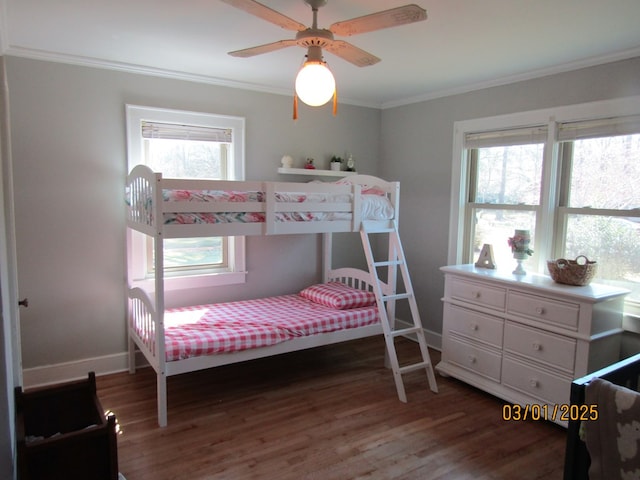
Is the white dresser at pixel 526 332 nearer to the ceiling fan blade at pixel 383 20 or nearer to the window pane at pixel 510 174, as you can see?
the window pane at pixel 510 174

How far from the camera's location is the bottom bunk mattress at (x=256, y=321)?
9.50 feet

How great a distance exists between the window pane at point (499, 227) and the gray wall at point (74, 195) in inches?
93.2

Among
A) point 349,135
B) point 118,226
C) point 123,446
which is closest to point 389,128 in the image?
point 349,135

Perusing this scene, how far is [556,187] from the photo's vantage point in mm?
3266

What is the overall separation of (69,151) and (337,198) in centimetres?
197

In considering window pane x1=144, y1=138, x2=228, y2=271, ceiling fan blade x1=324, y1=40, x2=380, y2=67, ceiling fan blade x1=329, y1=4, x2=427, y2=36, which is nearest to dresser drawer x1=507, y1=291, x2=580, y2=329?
ceiling fan blade x1=324, y1=40, x2=380, y2=67

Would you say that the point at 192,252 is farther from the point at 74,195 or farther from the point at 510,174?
the point at 510,174

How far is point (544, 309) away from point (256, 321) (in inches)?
77.5

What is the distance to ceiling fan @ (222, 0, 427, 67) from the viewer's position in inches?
68.9

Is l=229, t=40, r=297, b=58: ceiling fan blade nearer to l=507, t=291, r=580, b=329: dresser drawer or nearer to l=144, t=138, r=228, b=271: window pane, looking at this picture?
l=144, t=138, r=228, b=271: window pane

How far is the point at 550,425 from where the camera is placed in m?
2.81

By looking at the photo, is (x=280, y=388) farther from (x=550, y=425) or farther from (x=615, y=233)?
(x=615, y=233)

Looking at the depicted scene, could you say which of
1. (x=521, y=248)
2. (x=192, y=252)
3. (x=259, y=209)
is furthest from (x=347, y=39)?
(x=192, y=252)
